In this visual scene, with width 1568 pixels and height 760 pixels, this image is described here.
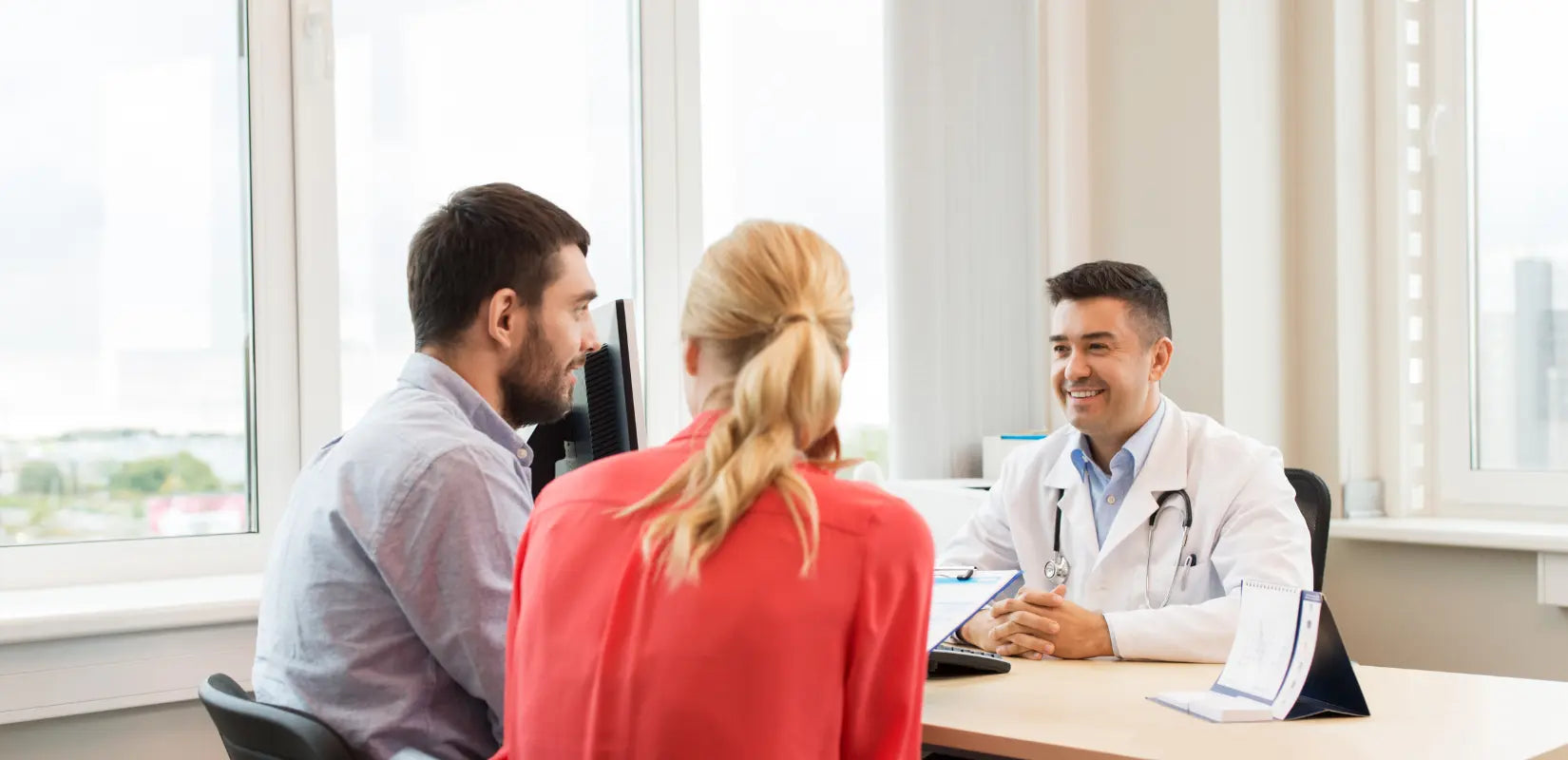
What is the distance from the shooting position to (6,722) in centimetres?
199

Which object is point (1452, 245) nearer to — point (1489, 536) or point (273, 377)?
point (1489, 536)

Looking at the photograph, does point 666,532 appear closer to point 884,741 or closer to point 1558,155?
point 884,741

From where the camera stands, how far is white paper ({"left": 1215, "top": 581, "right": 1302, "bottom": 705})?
1502 mm

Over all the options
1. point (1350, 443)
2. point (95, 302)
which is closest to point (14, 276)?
point (95, 302)

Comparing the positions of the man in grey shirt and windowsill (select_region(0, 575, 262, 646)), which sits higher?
the man in grey shirt

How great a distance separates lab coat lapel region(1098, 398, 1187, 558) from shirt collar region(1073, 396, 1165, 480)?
2 cm

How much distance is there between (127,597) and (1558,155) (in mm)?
3334

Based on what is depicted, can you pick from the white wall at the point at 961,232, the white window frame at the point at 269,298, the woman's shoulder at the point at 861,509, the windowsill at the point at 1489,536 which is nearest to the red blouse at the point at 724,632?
the woman's shoulder at the point at 861,509

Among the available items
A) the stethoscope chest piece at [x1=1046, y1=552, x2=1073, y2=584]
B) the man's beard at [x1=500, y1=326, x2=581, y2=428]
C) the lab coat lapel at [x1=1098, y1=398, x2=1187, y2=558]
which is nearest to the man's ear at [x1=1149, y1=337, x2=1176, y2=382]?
the lab coat lapel at [x1=1098, y1=398, x2=1187, y2=558]

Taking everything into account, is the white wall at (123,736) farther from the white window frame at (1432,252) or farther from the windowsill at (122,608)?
the white window frame at (1432,252)

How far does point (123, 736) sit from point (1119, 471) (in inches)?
71.1

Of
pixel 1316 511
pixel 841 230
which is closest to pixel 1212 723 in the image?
pixel 1316 511

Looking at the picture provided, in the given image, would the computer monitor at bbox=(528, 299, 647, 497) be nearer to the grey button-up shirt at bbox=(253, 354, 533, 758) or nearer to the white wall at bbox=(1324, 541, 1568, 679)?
the grey button-up shirt at bbox=(253, 354, 533, 758)

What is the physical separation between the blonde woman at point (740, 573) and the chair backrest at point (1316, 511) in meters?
1.41
